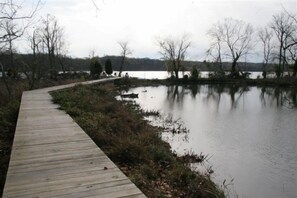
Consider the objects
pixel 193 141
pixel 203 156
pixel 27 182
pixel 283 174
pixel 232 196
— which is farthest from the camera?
pixel 193 141

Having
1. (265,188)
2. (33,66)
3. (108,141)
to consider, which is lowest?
(265,188)

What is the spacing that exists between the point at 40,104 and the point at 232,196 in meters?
7.70

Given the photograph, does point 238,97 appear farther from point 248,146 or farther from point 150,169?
point 150,169

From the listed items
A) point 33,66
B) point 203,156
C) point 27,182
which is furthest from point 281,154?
point 33,66

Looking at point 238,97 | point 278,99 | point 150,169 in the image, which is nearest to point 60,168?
point 150,169

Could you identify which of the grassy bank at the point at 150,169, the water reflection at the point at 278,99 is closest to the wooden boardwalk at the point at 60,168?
the grassy bank at the point at 150,169

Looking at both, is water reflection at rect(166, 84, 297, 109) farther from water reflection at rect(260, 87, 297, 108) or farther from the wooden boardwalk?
the wooden boardwalk

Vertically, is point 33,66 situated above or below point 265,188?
above

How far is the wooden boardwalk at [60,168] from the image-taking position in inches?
157

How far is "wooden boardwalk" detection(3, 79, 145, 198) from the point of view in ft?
13.1

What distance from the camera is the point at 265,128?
1388cm

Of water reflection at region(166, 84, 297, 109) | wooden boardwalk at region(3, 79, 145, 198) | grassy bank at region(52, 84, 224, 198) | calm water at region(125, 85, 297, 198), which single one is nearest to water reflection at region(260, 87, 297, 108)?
water reflection at region(166, 84, 297, 109)

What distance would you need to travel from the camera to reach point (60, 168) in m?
4.83

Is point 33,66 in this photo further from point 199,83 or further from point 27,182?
point 199,83
